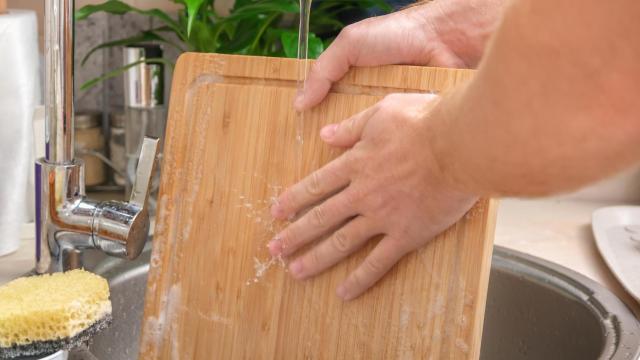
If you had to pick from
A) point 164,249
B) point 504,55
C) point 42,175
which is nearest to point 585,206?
point 164,249

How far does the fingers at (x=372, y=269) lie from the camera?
699 millimetres

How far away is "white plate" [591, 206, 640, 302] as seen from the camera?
0.93 m

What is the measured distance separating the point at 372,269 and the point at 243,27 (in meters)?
0.54

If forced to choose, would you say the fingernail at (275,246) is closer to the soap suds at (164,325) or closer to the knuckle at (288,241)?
the knuckle at (288,241)

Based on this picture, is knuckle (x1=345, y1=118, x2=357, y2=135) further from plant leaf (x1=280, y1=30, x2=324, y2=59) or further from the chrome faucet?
plant leaf (x1=280, y1=30, x2=324, y2=59)

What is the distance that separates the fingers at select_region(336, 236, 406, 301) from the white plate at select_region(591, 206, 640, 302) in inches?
12.8

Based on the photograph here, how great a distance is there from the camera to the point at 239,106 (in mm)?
764

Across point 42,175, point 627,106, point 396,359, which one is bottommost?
point 396,359

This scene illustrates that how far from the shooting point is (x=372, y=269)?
71 centimetres

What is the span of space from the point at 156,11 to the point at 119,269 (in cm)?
37

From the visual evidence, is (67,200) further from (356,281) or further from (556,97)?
(556,97)

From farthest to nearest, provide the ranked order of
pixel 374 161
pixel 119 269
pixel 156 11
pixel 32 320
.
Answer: pixel 156 11, pixel 119 269, pixel 374 161, pixel 32 320

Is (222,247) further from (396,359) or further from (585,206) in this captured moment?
(585,206)

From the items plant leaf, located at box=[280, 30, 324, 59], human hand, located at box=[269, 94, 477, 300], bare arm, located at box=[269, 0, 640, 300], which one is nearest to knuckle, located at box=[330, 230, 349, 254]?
human hand, located at box=[269, 94, 477, 300]
